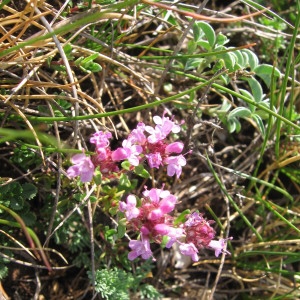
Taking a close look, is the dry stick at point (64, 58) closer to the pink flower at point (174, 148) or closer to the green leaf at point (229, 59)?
the pink flower at point (174, 148)

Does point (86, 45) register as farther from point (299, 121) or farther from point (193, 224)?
point (299, 121)

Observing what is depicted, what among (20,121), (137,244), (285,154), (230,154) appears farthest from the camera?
(230,154)

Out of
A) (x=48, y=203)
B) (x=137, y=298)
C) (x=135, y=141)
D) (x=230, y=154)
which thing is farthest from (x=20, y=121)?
(x=230, y=154)

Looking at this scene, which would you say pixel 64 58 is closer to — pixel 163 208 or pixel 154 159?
pixel 154 159

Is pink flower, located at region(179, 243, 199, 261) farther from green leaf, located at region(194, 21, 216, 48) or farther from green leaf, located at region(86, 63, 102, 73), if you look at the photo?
green leaf, located at region(194, 21, 216, 48)

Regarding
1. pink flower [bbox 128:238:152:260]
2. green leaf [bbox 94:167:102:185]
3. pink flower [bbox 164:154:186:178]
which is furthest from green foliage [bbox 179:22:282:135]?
pink flower [bbox 128:238:152:260]

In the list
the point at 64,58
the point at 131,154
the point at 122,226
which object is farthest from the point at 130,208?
the point at 64,58
